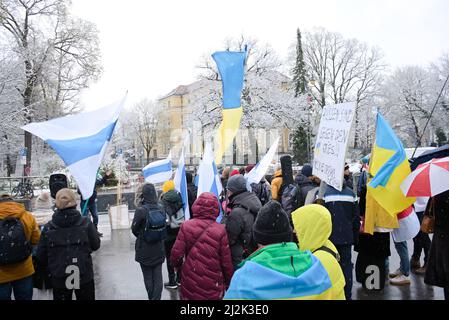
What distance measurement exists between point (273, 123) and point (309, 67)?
15648 millimetres

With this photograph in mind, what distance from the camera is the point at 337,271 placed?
2.68 meters

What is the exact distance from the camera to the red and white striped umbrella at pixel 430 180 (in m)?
3.67

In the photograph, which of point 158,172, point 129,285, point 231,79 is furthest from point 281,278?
point 158,172

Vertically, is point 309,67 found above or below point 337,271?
above

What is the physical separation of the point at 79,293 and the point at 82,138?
1.76 meters

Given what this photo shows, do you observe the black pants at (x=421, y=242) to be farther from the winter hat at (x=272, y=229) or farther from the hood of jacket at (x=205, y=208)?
the winter hat at (x=272, y=229)

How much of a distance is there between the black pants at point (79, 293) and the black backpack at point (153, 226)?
2.82 feet

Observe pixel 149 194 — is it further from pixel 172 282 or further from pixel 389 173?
pixel 389 173

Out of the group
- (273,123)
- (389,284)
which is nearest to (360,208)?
(389,284)

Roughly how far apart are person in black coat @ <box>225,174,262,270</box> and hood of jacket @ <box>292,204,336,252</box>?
5.82 feet

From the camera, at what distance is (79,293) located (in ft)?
14.4

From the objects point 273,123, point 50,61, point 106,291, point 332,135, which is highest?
point 50,61

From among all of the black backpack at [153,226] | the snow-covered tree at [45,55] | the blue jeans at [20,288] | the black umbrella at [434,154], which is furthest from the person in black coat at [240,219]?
the snow-covered tree at [45,55]

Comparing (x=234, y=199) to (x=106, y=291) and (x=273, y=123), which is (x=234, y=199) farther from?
(x=273, y=123)
